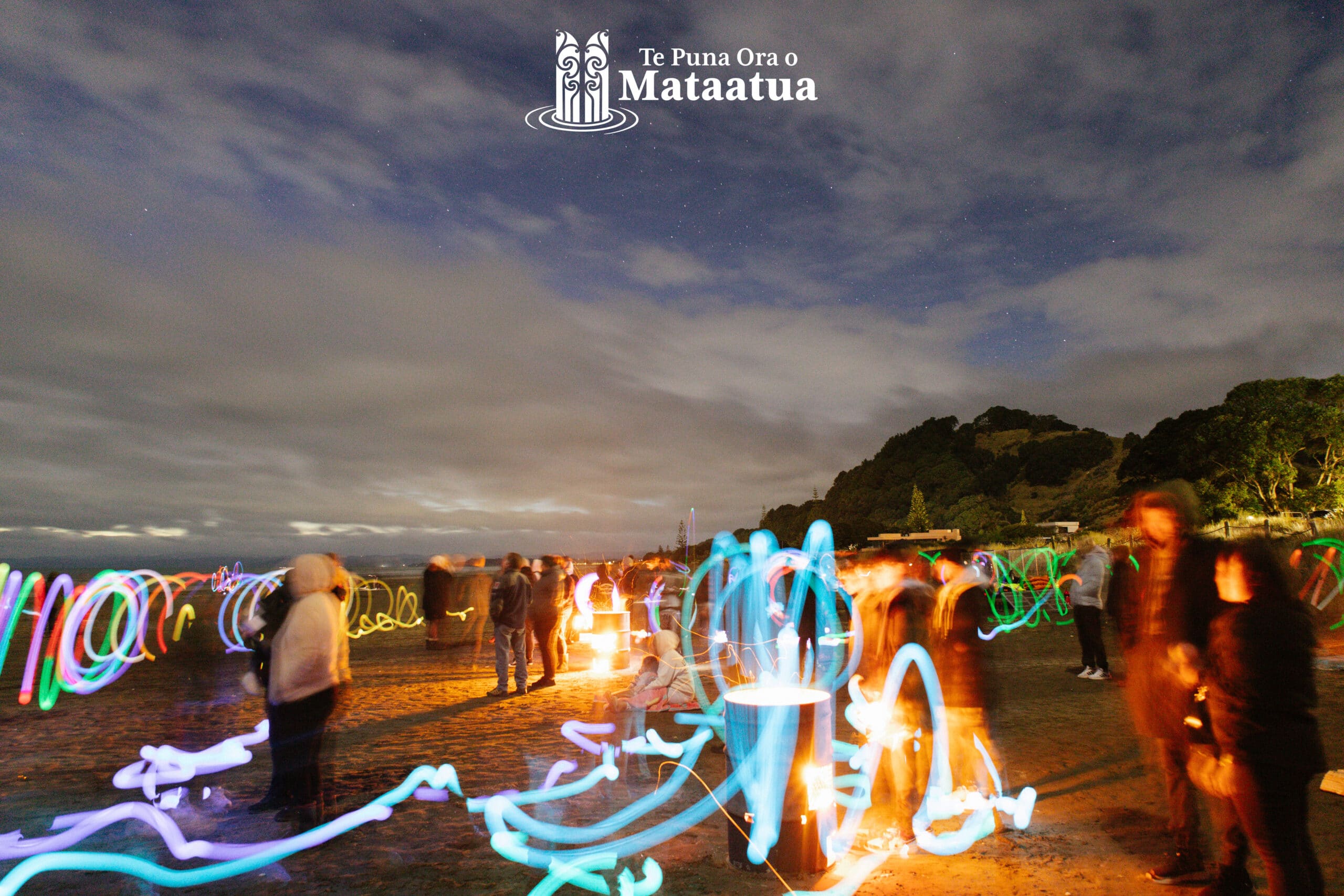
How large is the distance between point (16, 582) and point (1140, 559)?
13042 millimetres

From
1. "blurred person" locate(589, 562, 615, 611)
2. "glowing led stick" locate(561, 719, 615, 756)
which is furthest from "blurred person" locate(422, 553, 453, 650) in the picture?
"glowing led stick" locate(561, 719, 615, 756)

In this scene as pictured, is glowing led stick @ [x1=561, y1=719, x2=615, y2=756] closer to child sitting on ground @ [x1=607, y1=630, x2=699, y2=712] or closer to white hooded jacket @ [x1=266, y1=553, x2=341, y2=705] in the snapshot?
child sitting on ground @ [x1=607, y1=630, x2=699, y2=712]

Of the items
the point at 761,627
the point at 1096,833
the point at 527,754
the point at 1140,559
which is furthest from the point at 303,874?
the point at 761,627

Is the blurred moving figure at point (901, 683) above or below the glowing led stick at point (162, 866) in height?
above

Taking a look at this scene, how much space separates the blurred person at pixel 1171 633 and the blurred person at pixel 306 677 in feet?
15.9

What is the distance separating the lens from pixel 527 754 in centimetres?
656

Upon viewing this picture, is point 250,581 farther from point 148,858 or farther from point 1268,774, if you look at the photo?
point 1268,774

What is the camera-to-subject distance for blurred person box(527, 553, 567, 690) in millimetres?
9461

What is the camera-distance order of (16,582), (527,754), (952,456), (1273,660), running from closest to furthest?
(1273,660)
(527,754)
(16,582)
(952,456)

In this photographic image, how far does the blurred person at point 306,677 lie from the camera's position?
4.55m

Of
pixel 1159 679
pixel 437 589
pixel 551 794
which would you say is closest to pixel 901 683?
pixel 1159 679

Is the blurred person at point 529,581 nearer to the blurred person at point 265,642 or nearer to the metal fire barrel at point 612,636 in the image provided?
the metal fire barrel at point 612,636

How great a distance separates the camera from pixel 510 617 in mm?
9258

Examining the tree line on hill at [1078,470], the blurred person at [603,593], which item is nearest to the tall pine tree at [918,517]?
the tree line on hill at [1078,470]
